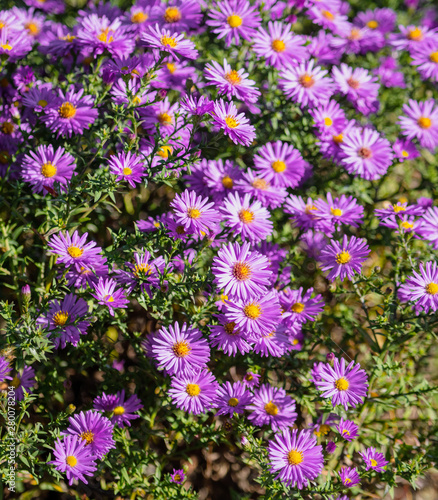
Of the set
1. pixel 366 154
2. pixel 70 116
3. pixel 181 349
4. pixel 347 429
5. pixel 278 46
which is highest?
pixel 278 46

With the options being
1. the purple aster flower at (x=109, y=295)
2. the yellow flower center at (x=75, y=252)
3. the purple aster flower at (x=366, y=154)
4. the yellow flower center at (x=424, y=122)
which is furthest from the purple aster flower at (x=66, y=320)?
the yellow flower center at (x=424, y=122)

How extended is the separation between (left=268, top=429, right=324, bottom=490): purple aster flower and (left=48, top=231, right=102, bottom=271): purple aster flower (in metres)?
1.18

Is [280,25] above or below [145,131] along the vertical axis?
above

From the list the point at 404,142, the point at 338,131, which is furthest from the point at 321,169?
the point at 404,142

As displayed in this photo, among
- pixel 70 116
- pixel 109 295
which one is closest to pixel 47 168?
pixel 70 116

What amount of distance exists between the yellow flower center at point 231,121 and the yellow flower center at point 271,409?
1.39 meters

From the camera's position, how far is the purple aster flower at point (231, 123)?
2.24 metres

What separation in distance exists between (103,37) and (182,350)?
1.71 meters

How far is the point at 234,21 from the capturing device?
3.10 meters

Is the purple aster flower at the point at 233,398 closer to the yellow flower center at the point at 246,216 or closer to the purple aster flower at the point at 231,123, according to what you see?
the yellow flower center at the point at 246,216

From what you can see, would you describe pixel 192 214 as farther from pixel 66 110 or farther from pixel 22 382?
pixel 22 382

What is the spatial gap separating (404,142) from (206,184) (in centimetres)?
163

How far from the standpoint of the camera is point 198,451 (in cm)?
299

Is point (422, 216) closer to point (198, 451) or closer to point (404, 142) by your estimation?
point (404, 142)
